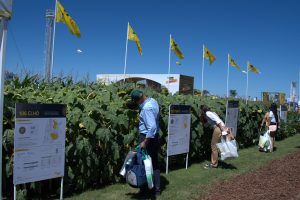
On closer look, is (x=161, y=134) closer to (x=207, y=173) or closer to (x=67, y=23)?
(x=207, y=173)

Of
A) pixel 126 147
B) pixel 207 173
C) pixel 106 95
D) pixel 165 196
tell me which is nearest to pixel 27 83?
pixel 106 95

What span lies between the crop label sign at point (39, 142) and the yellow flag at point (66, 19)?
28.3 feet

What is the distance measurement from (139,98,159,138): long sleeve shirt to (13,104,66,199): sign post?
1.39 metres

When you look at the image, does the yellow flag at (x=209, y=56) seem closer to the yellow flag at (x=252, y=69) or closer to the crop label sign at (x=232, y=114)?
the yellow flag at (x=252, y=69)

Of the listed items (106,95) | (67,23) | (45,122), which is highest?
(67,23)

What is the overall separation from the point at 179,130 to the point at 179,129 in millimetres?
23

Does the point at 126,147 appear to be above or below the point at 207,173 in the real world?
above

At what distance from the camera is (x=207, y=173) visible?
31.3ft

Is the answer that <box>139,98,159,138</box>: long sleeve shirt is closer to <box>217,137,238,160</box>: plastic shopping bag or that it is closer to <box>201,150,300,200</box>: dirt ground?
<box>201,150,300,200</box>: dirt ground

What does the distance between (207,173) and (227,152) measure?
Answer: 840 mm

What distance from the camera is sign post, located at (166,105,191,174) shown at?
9.09 metres

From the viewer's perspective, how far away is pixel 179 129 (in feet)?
31.0

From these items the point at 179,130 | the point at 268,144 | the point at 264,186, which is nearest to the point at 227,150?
the point at 179,130

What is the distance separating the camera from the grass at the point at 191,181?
283 inches
